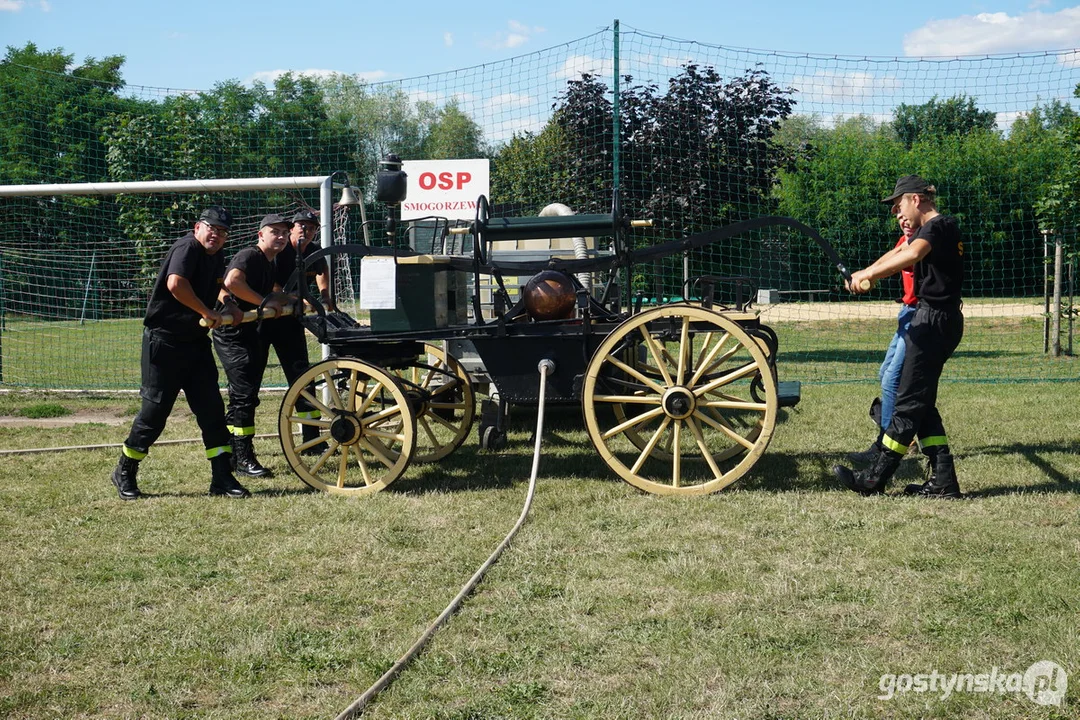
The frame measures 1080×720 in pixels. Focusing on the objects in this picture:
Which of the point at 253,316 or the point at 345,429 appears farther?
the point at 253,316

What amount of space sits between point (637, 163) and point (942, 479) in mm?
7705

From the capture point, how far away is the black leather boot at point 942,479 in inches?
237

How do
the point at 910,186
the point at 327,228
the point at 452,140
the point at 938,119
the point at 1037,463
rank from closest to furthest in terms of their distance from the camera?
the point at 910,186, the point at 1037,463, the point at 327,228, the point at 452,140, the point at 938,119

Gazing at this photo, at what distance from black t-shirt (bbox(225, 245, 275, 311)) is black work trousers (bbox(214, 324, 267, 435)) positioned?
0.66 feet

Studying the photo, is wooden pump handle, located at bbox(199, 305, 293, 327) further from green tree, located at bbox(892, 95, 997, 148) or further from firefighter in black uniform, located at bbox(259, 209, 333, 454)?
green tree, located at bbox(892, 95, 997, 148)

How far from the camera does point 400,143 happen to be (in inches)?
935

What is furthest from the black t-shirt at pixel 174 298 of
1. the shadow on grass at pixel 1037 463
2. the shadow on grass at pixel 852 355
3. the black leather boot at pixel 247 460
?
the shadow on grass at pixel 852 355

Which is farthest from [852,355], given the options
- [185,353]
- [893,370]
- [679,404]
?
[185,353]

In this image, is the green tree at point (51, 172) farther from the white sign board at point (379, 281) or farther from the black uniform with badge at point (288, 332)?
the white sign board at point (379, 281)

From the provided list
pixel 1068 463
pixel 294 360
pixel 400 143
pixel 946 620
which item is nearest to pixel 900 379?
pixel 1068 463

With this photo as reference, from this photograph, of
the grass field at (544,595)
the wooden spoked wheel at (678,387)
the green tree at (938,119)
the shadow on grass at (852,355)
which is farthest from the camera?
the green tree at (938,119)

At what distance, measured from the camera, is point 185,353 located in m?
6.45

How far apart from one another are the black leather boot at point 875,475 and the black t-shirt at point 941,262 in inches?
36.4

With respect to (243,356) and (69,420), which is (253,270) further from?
(69,420)
